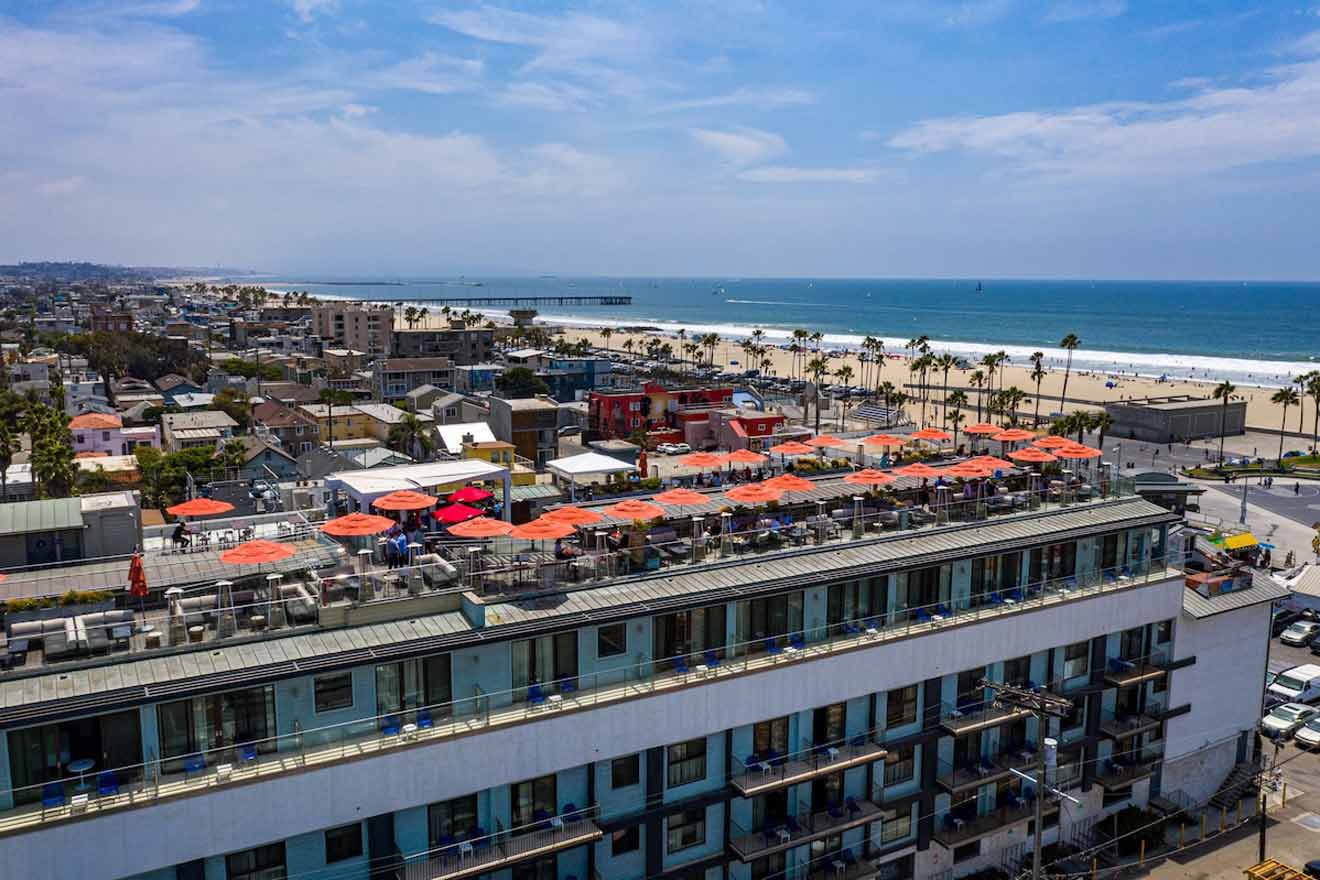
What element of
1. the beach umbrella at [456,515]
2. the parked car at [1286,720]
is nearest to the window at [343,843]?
the beach umbrella at [456,515]

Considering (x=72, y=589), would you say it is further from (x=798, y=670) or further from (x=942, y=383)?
(x=942, y=383)

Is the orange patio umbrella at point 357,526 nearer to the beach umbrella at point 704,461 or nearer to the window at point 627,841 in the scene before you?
the window at point 627,841

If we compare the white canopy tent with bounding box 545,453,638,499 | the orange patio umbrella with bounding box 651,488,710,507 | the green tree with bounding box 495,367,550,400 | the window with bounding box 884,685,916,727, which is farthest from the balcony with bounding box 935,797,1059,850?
the green tree with bounding box 495,367,550,400

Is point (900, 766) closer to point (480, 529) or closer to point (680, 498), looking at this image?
point (680, 498)

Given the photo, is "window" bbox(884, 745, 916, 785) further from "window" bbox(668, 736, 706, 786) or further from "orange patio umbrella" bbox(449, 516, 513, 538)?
"orange patio umbrella" bbox(449, 516, 513, 538)

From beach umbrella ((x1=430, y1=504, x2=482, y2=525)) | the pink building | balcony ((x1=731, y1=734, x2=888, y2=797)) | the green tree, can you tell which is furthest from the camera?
the green tree

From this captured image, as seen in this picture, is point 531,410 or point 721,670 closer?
point 721,670

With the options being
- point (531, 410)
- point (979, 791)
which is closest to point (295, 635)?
point (979, 791)
